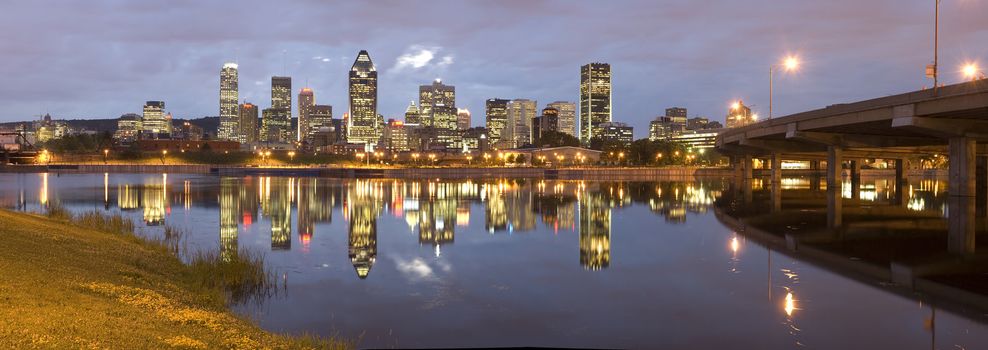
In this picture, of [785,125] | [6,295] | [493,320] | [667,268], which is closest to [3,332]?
[6,295]

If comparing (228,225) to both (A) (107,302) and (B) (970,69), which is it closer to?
(A) (107,302)

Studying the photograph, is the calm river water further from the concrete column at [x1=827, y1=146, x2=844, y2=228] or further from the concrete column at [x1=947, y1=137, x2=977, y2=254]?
the concrete column at [x1=827, y1=146, x2=844, y2=228]

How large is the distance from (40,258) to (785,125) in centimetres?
6112

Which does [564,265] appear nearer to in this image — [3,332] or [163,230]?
[3,332]

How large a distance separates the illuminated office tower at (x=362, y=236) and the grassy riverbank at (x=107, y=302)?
4.46m

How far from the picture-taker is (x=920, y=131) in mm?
44969

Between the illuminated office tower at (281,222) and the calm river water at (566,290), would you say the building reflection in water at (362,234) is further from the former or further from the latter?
the illuminated office tower at (281,222)

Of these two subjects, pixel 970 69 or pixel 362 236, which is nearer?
pixel 362 236

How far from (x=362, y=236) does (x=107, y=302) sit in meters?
16.5

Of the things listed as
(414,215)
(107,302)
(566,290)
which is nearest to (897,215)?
(414,215)

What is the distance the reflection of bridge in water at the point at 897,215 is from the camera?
1856 centimetres

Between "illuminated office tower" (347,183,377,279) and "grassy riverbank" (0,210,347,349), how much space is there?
4459 mm

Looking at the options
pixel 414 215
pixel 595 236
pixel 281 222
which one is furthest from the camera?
pixel 414 215

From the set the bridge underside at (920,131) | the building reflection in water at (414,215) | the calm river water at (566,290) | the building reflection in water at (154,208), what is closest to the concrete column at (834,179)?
the bridge underside at (920,131)
